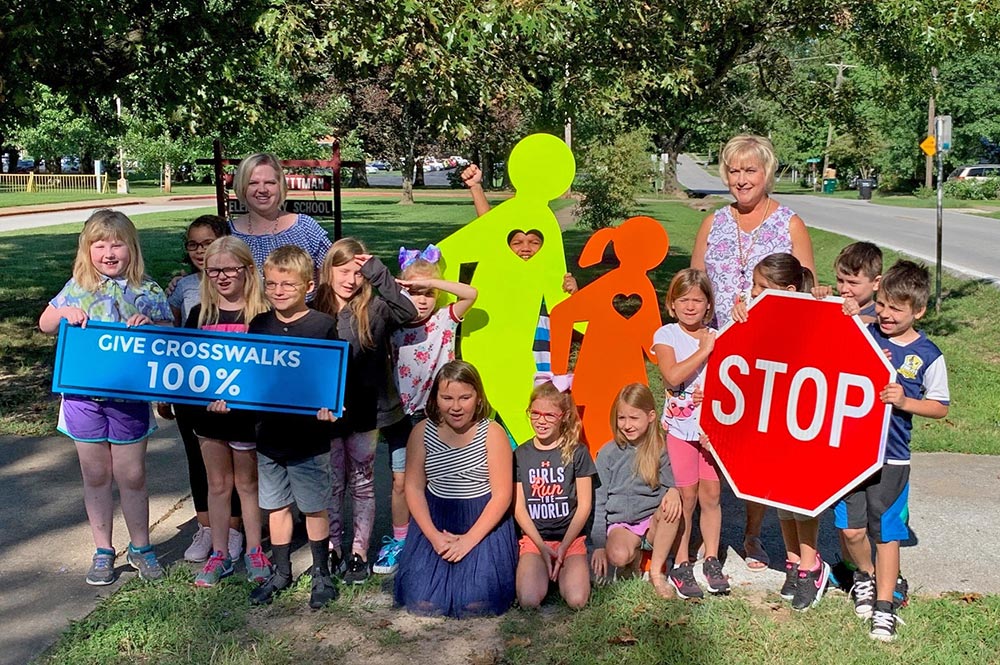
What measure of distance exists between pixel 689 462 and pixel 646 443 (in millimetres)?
208

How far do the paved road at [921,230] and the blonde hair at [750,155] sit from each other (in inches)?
491

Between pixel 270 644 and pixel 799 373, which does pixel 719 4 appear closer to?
pixel 799 373


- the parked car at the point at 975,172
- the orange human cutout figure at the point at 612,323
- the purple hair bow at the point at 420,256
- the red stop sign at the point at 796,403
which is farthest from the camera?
the parked car at the point at 975,172

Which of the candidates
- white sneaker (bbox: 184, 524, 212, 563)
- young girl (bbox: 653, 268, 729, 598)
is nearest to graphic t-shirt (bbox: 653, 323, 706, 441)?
young girl (bbox: 653, 268, 729, 598)

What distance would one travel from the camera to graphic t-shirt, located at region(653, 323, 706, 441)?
4289mm

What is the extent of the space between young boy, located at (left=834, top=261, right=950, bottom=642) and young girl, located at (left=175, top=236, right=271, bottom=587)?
2487 mm

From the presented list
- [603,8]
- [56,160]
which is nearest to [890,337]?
[603,8]

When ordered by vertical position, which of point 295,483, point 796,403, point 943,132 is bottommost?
point 295,483

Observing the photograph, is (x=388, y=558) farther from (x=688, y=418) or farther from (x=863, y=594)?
(x=863, y=594)

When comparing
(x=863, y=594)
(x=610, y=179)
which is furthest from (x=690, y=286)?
(x=610, y=179)

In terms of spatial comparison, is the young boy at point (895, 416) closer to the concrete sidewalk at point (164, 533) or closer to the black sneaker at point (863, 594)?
the black sneaker at point (863, 594)

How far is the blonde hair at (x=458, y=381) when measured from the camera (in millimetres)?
4043

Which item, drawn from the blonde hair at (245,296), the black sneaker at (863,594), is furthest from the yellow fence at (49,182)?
the black sneaker at (863,594)

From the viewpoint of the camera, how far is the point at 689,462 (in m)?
4.30
